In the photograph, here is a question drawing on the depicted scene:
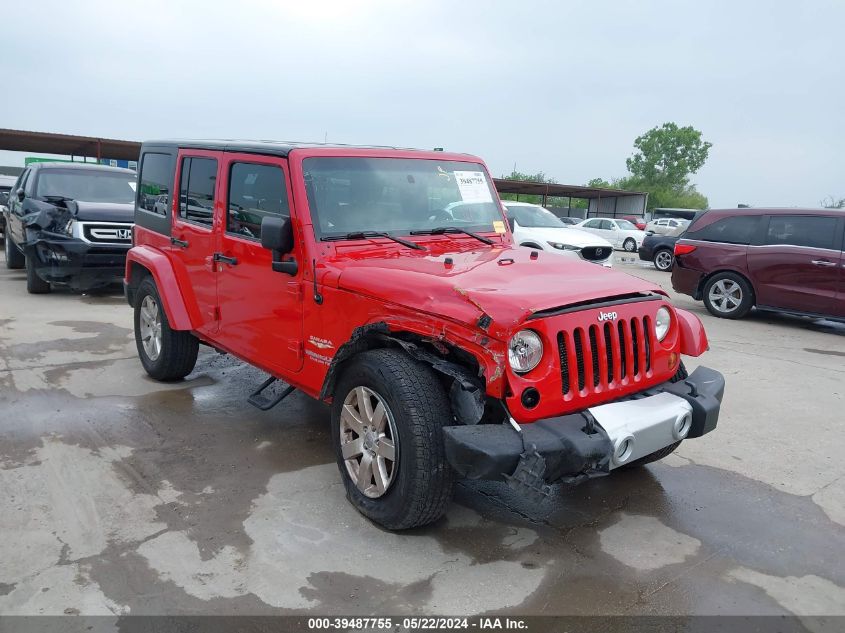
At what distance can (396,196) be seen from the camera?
14.0 ft

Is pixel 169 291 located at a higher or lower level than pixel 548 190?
lower

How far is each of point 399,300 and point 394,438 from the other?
662mm

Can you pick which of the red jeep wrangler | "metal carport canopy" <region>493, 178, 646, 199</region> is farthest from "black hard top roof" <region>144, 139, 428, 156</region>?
"metal carport canopy" <region>493, 178, 646, 199</region>

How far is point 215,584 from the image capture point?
2.94 metres

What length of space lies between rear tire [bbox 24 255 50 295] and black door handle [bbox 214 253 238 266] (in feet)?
21.6

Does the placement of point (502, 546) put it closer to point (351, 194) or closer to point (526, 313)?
point (526, 313)

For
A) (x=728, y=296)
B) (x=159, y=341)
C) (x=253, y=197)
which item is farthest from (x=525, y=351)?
(x=728, y=296)

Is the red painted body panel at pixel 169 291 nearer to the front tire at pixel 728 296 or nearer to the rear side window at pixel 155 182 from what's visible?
the rear side window at pixel 155 182

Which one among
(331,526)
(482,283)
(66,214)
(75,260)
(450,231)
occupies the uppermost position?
(450,231)

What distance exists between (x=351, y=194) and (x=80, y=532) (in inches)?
91.5

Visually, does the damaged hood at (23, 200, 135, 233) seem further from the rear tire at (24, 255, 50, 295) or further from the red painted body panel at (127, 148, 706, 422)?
the red painted body panel at (127, 148, 706, 422)

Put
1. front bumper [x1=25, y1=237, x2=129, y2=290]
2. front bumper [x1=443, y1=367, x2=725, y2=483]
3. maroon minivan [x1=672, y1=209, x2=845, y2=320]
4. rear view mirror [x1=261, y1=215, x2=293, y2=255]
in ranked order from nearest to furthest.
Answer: front bumper [x1=443, y1=367, x2=725, y2=483], rear view mirror [x1=261, y1=215, x2=293, y2=255], maroon minivan [x1=672, y1=209, x2=845, y2=320], front bumper [x1=25, y1=237, x2=129, y2=290]

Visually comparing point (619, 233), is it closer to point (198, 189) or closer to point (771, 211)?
point (771, 211)

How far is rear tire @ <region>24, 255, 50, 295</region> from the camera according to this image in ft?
32.0
